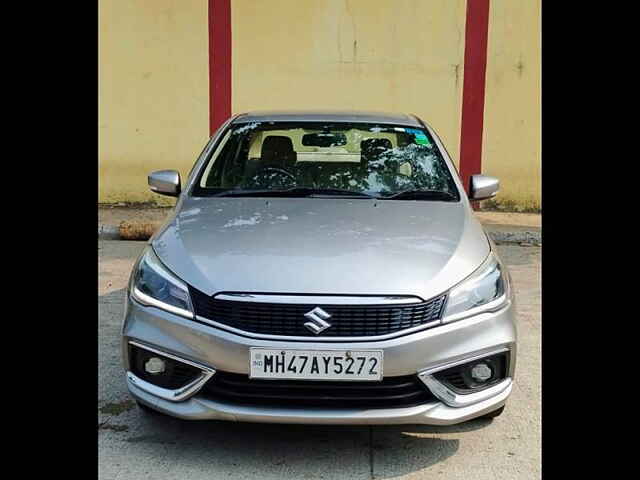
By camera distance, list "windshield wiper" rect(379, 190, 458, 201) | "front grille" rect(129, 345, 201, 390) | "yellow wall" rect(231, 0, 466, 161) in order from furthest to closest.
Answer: "yellow wall" rect(231, 0, 466, 161), "windshield wiper" rect(379, 190, 458, 201), "front grille" rect(129, 345, 201, 390)

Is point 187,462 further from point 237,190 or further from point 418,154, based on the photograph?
point 418,154

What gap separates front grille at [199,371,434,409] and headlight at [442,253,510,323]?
33 cm

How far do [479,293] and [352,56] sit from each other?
6436mm

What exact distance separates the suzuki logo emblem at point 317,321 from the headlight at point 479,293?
1.56 ft

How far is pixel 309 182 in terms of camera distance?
429 cm

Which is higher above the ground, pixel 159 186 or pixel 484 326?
pixel 159 186

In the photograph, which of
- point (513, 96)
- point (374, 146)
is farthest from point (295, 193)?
point (513, 96)

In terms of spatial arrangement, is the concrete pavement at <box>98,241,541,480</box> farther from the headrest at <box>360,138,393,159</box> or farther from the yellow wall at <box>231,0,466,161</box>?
the yellow wall at <box>231,0,466,161</box>

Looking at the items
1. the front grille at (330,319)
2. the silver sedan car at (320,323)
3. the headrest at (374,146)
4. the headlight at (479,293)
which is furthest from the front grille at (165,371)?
the headrest at (374,146)

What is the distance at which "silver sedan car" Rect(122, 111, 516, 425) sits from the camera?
2.99 m

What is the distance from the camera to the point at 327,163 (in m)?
4.45

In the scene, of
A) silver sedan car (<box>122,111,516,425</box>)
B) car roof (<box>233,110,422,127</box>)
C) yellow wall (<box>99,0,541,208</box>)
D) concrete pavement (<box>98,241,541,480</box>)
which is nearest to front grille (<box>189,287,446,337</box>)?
silver sedan car (<box>122,111,516,425</box>)
